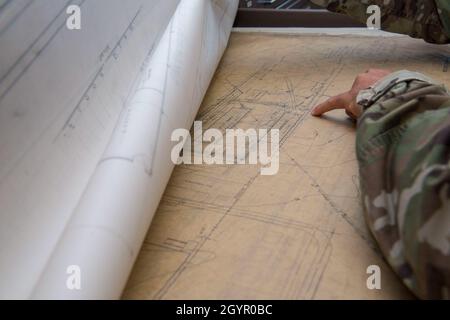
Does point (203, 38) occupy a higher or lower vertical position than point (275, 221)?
higher

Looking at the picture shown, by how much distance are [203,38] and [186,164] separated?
34cm

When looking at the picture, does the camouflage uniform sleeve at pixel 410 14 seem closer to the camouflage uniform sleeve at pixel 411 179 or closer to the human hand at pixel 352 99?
the human hand at pixel 352 99

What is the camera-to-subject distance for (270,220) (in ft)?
2.12

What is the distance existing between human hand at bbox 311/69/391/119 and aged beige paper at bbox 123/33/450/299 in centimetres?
2

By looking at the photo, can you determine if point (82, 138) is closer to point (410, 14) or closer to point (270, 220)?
point (270, 220)

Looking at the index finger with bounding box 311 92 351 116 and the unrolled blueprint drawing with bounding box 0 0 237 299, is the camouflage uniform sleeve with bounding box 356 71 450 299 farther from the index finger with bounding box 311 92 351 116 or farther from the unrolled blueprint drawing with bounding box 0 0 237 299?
the unrolled blueprint drawing with bounding box 0 0 237 299

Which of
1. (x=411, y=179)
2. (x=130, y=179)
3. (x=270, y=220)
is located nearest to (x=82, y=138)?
(x=130, y=179)

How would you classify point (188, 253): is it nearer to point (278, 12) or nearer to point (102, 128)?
point (102, 128)

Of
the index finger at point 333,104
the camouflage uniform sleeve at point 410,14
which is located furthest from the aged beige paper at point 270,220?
the camouflage uniform sleeve at point 410,14

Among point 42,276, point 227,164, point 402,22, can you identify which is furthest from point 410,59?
point 42,276

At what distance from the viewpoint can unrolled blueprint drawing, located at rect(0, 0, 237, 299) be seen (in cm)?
52

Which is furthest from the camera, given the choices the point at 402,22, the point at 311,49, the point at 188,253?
the point at 311,49

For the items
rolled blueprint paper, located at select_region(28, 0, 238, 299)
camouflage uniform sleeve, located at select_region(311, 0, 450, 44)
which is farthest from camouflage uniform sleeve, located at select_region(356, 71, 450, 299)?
camouflage uniform sleeve, located at select_region(311, 0, 450, 44)

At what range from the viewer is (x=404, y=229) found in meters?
0.52
